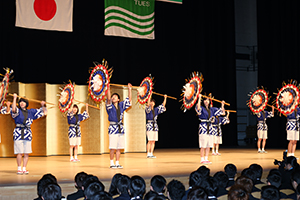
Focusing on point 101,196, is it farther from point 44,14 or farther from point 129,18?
point 129,18

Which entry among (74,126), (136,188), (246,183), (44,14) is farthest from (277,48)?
(136,188)

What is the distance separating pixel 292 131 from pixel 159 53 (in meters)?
6.60

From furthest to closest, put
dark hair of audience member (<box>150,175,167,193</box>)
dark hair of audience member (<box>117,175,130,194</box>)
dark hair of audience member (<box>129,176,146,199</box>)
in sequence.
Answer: dark hair of audience member (<box>117,175,130,194</box>) < dark hair of audience member (<box>150,175,167,193</box>) < dark hair of audience member (<box>129,176,146,199</box>)

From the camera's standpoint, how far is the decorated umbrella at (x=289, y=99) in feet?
37.9

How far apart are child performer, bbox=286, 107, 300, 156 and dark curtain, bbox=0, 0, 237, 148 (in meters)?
5.97

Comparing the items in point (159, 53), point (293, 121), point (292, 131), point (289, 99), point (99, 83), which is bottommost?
point (292, 131)

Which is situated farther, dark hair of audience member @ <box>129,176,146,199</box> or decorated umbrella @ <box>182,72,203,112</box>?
decorated umbrella @ <box>182,72,203,112</box>

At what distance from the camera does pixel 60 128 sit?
13.6m

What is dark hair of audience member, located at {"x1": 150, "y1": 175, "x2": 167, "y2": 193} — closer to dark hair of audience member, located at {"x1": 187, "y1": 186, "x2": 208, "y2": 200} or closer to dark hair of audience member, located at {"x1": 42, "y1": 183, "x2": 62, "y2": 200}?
dark hair of audience member, located at {"x1": 187, "y1": 186, "x2": 208, "y2": 200}

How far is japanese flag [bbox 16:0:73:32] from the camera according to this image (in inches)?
454

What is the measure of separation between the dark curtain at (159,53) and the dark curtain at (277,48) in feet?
4.26

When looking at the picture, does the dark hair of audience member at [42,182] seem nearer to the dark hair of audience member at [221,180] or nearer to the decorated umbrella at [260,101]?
the dark hair of audience member at [221,180]

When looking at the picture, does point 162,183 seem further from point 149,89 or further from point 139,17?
point 139,17

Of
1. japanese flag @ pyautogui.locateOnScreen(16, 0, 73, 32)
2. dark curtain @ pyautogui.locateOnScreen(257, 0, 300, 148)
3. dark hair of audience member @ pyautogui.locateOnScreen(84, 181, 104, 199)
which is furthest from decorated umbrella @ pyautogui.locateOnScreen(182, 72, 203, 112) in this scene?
dark curtain @ pyautogui.locateOnScreen(257, 0, 300, 148)
